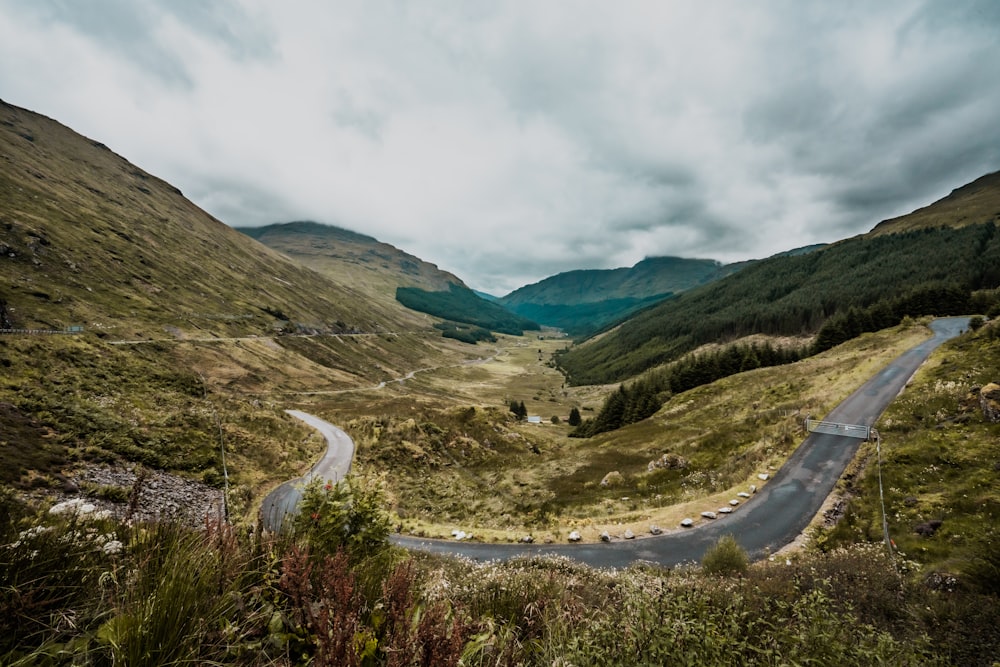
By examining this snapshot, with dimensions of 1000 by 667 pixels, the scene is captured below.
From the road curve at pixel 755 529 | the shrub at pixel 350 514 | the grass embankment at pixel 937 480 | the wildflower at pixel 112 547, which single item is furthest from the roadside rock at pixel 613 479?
the wildflower at pixel 112 547

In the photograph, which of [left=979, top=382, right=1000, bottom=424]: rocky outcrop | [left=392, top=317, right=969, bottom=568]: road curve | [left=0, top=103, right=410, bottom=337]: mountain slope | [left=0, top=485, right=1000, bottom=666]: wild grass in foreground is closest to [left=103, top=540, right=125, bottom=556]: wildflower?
[left=0, top=485, right=1000, bottom=666]: wild grass in foreground

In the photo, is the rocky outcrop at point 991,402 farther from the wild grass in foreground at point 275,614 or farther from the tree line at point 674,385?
the tree line at point 674,385

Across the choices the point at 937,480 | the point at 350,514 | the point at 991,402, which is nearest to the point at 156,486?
the point at 350,514

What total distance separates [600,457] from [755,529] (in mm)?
24793

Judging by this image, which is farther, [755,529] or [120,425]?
[120,425]

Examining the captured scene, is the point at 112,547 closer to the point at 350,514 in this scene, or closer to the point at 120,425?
the point at 350,514

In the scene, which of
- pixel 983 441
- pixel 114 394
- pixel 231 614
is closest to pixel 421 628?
pixel 231 614

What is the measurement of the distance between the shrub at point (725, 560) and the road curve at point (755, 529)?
5955 millimetres

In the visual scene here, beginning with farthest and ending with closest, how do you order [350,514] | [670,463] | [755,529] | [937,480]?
[670,463]
[755,529]
[937,480]
[350,514]

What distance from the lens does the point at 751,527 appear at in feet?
74.6

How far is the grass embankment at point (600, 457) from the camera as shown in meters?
29.4

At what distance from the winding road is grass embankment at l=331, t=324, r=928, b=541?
1382 mm

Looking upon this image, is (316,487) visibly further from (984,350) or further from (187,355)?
(187,355)

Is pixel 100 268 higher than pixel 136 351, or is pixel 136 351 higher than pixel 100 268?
pixel 100 268
